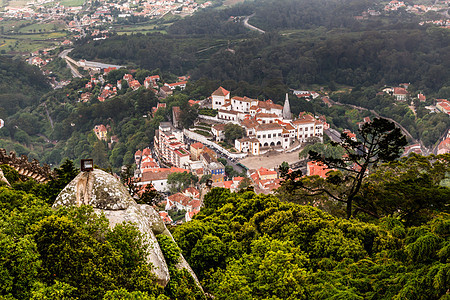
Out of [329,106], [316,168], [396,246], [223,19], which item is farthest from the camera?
[223,19]

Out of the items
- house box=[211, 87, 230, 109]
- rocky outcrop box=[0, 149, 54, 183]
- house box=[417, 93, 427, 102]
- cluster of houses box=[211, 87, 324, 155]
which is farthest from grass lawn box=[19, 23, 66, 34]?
rocky outcrop box=[0, 149, 54, 183]

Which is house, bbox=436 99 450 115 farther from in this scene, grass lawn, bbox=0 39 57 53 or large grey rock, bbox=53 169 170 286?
grass lawn, bbox=0 39 57 53

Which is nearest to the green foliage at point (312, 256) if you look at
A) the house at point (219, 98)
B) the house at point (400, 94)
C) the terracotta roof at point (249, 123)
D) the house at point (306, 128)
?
the terracotta roof at point (249, 123)

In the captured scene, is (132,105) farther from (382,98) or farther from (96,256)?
(96,256)

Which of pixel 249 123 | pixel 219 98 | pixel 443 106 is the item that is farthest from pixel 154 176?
pixel 443 106

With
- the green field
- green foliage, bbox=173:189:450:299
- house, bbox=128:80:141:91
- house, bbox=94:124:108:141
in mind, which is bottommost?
house, bbox=94:124:108:141

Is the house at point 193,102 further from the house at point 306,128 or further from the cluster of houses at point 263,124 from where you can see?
the house at point 306,128

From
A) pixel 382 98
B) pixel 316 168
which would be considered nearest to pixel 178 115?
pixel 316 168
